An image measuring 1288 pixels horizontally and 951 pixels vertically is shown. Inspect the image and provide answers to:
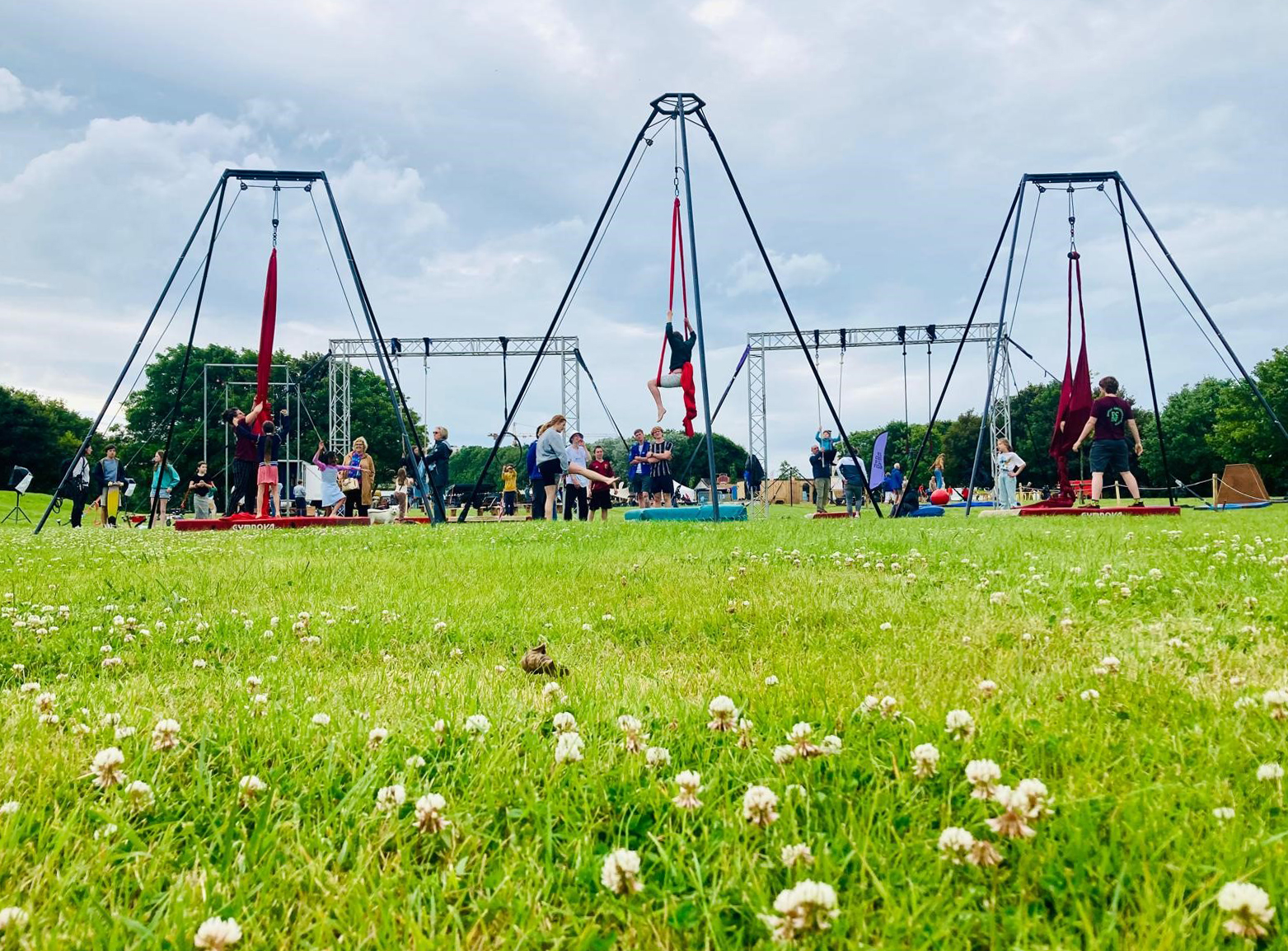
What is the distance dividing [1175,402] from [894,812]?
83074mm

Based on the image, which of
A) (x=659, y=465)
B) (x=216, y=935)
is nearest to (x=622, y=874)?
(x=216, y=935)

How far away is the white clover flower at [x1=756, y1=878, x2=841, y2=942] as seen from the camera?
1.30 m

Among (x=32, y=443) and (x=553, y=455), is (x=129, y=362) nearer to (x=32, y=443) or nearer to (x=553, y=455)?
(x=553, y=455)

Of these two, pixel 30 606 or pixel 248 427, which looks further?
pixel 248 427

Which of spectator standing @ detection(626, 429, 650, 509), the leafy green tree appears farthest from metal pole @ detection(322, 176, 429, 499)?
the leafy green tree

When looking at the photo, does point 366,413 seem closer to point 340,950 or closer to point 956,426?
point 956,426

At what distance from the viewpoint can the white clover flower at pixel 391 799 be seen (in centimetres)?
178

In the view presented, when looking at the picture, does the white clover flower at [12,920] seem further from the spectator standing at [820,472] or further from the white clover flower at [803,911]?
the spectator standing at [820,472]

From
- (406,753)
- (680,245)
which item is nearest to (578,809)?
(406,753)

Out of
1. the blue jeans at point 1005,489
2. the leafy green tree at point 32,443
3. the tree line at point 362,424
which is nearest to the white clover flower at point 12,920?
the blue jeans at point 1005,489

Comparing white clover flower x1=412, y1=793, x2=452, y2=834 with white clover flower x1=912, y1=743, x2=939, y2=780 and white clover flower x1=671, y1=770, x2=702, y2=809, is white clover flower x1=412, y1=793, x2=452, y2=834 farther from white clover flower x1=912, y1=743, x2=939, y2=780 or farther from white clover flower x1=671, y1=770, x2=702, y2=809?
white clover flower x1=912, y1=743, x2=939, y2=780

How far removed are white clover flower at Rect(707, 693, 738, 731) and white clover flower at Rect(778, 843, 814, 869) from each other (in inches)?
25.2

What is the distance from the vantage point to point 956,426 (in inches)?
3302

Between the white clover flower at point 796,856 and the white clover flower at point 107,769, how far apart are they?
5.00ft
